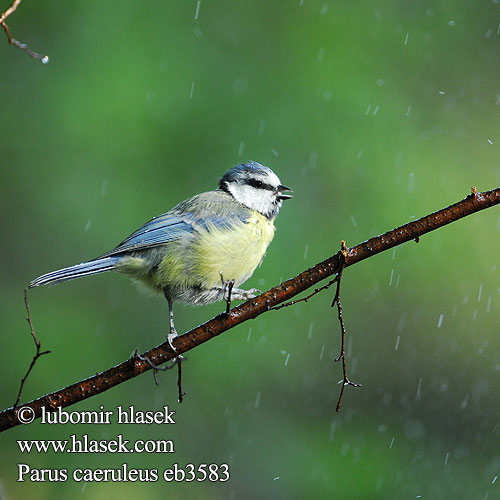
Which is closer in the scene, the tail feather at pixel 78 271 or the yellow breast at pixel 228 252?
the tail feather at pixel 78 271

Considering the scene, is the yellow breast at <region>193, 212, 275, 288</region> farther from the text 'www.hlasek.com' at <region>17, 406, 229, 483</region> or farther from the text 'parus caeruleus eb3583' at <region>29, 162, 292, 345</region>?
the text 'www.hlasek.com' at <region>17, 406, 229, 483</region>

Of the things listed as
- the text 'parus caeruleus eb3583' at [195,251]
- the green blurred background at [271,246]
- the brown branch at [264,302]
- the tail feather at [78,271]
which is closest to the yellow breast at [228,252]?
the text 'parus caeruleus eb3583' at [195,251]

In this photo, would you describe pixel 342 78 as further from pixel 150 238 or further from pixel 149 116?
pixel 150 238

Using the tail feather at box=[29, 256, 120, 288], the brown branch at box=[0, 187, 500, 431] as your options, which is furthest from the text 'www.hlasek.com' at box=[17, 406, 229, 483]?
the brown branch at box=[0, 187, 500, 431]

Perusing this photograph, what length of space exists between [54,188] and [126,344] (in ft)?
3.51

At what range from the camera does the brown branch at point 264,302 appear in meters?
1.56

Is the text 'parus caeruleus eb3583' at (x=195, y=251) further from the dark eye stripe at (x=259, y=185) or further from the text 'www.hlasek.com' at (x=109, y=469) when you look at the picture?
the text 'www.hlasek.com' at (x=109, y=469)

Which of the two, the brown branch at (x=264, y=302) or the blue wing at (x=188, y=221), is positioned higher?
the blue wing at (x=188, y=221)

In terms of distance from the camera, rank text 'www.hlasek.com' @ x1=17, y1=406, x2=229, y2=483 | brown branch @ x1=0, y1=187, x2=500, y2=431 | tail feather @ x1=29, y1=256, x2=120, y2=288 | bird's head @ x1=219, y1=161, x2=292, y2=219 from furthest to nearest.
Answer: text 'www.hlasek.com' @ x1=17, y1=406, x2=229, y2=483, bird's head @ x1=219, y1=161, x2=292, y2=219, tail feather @ x1=29, y1=256, x2=120, y2=288, brown branch @ x1=0, y1=187, x2=500, y2=431

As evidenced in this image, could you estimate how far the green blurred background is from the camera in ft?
12.1

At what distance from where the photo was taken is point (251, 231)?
2.52 m

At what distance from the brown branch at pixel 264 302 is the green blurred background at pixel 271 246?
1830mm

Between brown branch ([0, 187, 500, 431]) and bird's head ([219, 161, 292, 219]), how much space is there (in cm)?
106

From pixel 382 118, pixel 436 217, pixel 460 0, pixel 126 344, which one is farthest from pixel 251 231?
pixel 460 0
